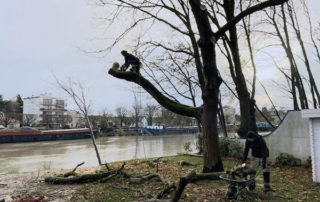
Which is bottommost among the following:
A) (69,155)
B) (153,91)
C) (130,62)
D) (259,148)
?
(69,155)

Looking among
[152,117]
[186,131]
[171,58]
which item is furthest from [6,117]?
[171,58]

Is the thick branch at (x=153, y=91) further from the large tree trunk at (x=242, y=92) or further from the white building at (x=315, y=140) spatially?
the large tree trunk at (x=242, y=92)

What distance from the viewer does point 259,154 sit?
17.4ft

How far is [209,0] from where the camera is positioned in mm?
11656

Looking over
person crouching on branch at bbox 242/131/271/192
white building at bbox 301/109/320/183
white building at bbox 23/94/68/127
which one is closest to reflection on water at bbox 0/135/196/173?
person crouching on branch at bbox 242/131/271/192

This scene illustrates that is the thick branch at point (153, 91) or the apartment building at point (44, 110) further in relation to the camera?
the apartment building at point (44, 110)

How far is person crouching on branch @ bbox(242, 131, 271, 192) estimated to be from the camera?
16.5 ft

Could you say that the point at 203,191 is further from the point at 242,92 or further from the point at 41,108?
the point at 41,108

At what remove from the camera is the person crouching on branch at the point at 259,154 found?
16.5ft

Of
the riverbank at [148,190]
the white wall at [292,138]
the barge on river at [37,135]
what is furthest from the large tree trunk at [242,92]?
the barge on river at [37,135]

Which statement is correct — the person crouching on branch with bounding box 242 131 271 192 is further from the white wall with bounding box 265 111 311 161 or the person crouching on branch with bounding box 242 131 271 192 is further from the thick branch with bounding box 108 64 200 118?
the white wall with bounding box 265 111 311 161

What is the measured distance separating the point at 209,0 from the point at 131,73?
6.76 m

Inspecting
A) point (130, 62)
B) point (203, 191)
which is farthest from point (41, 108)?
point (203, 191)

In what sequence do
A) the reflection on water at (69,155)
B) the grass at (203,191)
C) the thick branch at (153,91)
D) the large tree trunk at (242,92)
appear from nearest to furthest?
the grass at (203,191)
the thick branch at (153,91)
the large tree trunk at (242,92)
the reflection on water at (69,155)
